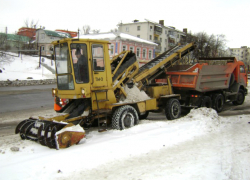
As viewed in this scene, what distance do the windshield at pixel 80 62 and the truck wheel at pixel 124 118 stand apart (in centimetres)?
140

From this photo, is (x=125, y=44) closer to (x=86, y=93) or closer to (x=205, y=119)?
(x=205, y=119)

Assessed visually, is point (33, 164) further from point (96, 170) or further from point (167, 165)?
point (167, 165)

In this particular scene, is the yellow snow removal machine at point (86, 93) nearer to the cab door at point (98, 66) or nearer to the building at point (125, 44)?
the cab door at point (98, 66)

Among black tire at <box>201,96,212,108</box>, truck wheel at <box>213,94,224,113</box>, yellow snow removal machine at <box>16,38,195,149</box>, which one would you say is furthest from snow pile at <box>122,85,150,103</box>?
truck wheel at <box>213,94,224,113</box>

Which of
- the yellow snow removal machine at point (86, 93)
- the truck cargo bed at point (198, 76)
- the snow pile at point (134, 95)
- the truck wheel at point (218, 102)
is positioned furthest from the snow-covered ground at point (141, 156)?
the truck wheel at point (218, 102)

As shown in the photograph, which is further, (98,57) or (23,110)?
(23,110)

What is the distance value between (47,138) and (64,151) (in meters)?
0.62

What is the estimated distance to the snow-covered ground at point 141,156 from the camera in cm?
431

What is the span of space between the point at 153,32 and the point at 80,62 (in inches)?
2223

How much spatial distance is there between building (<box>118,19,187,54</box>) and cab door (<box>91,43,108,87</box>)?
5076 centimetres

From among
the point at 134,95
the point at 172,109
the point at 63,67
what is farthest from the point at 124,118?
the point at 172,109

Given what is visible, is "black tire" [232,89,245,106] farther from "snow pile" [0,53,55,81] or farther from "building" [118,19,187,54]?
"building" [118,19,187,54]

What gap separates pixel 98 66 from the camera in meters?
7.12

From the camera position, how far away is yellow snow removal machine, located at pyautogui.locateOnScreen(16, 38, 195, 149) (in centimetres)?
588
